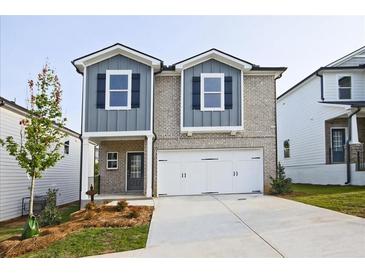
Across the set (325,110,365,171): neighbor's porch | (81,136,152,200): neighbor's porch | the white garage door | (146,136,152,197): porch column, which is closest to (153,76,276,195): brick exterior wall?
the white garage door

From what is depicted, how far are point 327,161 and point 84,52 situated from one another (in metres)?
15.1

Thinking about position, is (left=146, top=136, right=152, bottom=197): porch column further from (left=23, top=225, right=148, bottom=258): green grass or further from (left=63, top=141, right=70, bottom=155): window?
(left=63, top=141, right=70, bottom=155): window

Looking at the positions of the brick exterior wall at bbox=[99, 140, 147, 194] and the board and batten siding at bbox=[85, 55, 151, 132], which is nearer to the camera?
the board and batten siding at bbox=[85, 55, 151, 132]

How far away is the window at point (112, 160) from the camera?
18.0 m

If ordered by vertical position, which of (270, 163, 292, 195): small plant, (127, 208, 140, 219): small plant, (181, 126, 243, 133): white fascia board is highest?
(181, 126, 243, 133): white fascia board

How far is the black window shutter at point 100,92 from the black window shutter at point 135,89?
139 cm

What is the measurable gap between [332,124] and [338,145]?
1350mm

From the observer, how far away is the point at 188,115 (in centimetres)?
→ 1608

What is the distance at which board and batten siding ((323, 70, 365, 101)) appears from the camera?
20.7 m

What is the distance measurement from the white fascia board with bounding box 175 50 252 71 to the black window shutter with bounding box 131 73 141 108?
6.47 ft

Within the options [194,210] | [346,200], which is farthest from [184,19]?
[346,200]

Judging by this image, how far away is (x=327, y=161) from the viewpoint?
20250 millimetres
